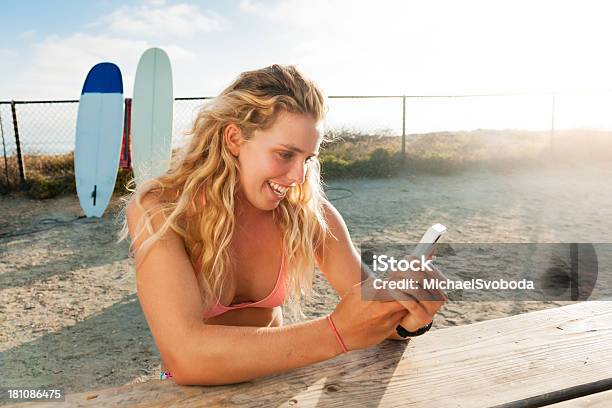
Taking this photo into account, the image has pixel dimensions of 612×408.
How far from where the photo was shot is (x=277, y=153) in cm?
154

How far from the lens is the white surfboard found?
7.18 metres

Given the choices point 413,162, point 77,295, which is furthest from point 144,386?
point 413,162

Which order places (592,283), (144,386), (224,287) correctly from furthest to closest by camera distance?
1. (592,283)
2. (224,287)
3. (144,386)

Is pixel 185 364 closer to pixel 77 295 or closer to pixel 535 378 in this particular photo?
pixel 535 378

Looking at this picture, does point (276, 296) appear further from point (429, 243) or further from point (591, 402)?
point (591, 402)

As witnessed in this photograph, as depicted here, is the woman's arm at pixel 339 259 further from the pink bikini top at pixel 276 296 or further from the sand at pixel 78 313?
the sand at pixel 78 313

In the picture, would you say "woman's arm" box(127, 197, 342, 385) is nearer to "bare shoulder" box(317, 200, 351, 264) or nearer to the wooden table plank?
the wooden table plank

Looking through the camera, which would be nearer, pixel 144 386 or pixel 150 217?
pixel 144 386

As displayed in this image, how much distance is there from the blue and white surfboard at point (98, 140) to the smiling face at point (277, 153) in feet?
19.8

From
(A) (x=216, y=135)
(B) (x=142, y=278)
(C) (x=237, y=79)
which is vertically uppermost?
(C) (x=237, y=79)

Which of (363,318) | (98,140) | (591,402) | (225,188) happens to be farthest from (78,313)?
(98,140)

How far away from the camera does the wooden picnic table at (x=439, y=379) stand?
3.34 ft

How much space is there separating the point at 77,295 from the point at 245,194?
124 inches

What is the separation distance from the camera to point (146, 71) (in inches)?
299
